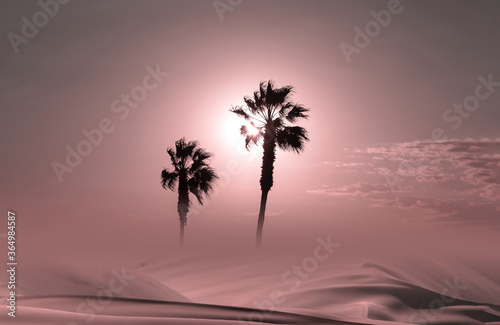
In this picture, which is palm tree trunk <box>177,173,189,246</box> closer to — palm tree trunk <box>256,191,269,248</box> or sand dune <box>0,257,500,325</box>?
palm tree trunk <box>256,191,269,248</box>

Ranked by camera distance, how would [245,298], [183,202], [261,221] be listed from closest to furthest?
[245,298] < [261,221] < [183,202]

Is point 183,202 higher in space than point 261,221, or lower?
higher

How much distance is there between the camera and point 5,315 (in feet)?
24.2

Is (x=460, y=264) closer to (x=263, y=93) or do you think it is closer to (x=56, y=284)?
(x=263, y=93)

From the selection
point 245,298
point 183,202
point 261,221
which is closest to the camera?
point 245,298

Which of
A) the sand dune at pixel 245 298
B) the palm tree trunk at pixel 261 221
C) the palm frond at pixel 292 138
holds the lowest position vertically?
the sand dune at pixel 245 298

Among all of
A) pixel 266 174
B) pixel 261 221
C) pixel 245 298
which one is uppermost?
pixel 266 174

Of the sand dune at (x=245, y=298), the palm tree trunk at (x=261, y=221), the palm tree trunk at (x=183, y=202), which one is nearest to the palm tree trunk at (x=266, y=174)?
the palm tree trunk at (x=261, y=221)

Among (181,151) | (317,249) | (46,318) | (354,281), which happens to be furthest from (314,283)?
(181,151)

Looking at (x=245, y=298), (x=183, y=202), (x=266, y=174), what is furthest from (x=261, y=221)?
(x=245, y=298)

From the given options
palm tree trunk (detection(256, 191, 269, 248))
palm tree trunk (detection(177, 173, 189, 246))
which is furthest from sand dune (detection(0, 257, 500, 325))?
palm tree trunk (detection(177, 173, 189, 246))

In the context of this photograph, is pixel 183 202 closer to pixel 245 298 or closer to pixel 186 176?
pixel 186 176

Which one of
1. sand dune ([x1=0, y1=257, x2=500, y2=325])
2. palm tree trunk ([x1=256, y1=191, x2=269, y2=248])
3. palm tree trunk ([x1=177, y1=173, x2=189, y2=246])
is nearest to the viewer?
sand dune ([x1=0, y1=257, x2=500, y2=325])

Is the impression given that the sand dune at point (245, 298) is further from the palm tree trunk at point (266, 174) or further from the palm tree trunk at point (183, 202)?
the palm tree trunk at point (183, 202)
